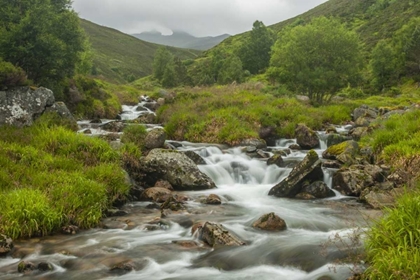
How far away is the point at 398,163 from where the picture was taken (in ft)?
44.4

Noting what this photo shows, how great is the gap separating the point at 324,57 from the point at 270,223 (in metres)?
32.4

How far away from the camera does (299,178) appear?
13.4 meters

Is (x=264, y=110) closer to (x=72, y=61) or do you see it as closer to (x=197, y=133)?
(x=197, y=133)

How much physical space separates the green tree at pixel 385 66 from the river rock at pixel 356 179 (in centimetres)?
5574

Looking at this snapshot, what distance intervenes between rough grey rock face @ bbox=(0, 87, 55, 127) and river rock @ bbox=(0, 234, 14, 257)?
9053 mm

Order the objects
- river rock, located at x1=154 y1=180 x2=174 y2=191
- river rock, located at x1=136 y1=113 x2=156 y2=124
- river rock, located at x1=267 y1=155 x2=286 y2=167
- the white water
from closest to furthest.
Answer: the white water, river rock, located at x1=154 y1=180 x2=174 y2=191, river rock, located at x1=267 y1=155 x2=286 y2=167, river rock, located at x1=136 y1=113 x2=156 y2=124

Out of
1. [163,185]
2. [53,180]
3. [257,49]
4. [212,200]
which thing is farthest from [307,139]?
[257,49]

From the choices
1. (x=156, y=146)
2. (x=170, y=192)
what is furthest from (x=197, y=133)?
(x=170, y=192)

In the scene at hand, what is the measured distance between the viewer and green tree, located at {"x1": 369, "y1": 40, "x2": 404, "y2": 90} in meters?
63.2

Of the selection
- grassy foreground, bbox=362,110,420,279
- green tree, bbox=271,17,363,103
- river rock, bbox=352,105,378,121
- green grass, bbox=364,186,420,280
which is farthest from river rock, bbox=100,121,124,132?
green tree, bbox=271,17,363,103

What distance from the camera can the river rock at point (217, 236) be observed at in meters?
8.64

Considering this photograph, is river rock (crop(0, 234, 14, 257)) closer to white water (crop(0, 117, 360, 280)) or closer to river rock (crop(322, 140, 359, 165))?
white water (crop(0, 117, 360, 280))

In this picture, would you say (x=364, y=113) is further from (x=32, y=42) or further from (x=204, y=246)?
(x=204, y=246)

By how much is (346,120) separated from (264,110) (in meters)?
8.48
